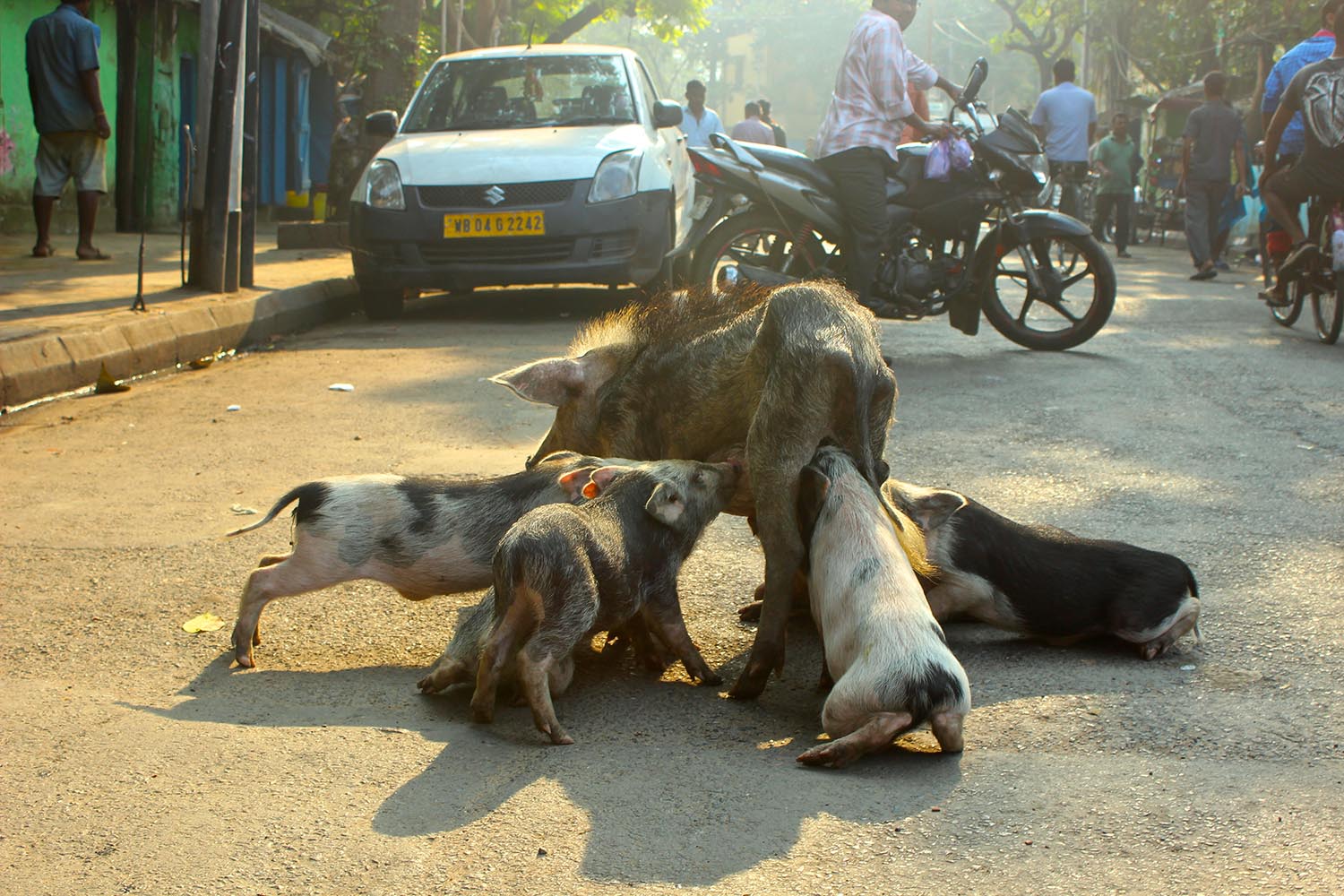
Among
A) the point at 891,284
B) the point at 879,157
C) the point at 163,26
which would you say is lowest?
the point at 891,284

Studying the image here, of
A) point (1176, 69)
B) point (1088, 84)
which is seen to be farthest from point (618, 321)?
point (1088, 84)

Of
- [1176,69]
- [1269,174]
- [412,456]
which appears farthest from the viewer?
[1176,69]

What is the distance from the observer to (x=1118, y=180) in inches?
722

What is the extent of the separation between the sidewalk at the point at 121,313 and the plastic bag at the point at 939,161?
4440mm

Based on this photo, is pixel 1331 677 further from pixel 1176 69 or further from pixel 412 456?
pixel 1176 69

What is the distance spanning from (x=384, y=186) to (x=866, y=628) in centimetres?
788

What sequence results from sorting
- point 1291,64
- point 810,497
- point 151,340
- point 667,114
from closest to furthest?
point 810,497 → point 151,340 → point 1291,64 → point 667,114

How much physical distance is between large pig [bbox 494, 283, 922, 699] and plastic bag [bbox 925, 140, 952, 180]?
4151 mm

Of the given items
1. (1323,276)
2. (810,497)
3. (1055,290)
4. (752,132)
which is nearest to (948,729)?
(810,497)

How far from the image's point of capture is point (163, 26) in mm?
16750

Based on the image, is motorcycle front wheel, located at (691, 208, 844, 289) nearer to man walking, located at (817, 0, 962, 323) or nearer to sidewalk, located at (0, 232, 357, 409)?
man walking, located at (817, 0, 962, 323)

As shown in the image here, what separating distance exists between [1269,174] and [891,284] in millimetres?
2958

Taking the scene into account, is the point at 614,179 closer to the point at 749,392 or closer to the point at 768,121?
the point at 749,392

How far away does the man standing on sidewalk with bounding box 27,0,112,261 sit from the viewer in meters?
10.8
